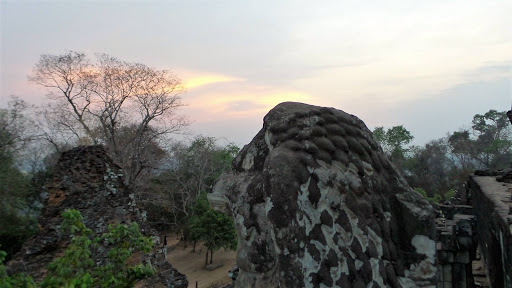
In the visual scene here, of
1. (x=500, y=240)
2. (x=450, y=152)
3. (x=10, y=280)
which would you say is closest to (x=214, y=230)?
(x=500, y=240)

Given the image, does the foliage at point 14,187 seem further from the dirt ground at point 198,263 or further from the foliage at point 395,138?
the foliage at point 395,138

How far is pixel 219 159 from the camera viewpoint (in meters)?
26.1

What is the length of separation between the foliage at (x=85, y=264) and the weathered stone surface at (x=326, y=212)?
2274 mm

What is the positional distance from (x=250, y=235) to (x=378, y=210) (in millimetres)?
690

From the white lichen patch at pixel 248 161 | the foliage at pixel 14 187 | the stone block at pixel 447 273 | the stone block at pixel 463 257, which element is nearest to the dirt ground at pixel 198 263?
the foliage at pixel 14 187

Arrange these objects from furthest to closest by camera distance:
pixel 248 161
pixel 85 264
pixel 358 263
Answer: pixel 85 264 < pixel 248 161 < pixel 358 263

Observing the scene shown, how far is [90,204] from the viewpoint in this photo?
750 cm

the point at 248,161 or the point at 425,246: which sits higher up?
the point at 248,161

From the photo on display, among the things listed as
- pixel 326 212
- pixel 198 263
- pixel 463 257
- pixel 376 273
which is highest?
pixel 326 212

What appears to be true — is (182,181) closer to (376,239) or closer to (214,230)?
(214,230)

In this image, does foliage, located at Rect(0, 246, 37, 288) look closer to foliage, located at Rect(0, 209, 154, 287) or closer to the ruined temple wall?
foliage, located at Rect(0, 209, 154, 287)

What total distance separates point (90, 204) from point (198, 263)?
11.0 m

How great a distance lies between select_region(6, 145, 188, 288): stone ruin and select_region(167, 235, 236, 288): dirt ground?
7.17 meters

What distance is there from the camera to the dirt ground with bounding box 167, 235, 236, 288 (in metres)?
15.0
